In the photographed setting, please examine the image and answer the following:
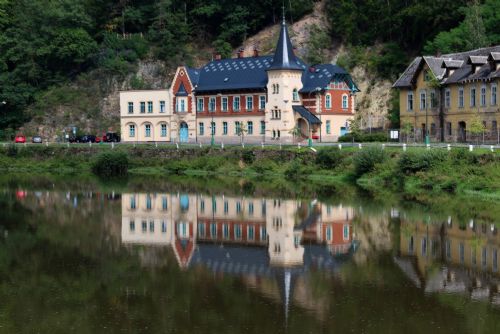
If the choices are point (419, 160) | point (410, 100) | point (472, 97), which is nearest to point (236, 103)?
point (410, 100)

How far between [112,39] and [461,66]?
45135 mm

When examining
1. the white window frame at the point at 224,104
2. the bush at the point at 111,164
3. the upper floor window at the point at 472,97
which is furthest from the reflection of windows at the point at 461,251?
the white window frame at the point at 224,104

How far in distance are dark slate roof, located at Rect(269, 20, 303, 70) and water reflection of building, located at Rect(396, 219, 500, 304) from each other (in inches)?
1370

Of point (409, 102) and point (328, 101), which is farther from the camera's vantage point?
point (328, 101)

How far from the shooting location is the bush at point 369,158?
54578 mm

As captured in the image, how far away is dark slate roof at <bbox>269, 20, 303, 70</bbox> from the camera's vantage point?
232 feet

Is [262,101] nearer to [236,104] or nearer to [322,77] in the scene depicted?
[236,104]

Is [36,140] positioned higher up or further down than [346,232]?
higher up

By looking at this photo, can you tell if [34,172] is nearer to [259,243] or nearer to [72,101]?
[72,101]

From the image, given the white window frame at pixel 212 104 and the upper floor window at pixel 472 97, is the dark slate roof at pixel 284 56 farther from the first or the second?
the upper floor window at pixel 472 97

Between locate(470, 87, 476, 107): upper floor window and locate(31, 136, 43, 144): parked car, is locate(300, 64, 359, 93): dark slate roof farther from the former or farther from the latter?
locate(31, 136, 43, 144): parked car

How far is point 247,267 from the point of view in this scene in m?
30.3

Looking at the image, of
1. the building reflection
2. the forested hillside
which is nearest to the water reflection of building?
the building reflection

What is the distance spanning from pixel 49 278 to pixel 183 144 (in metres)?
45.6
